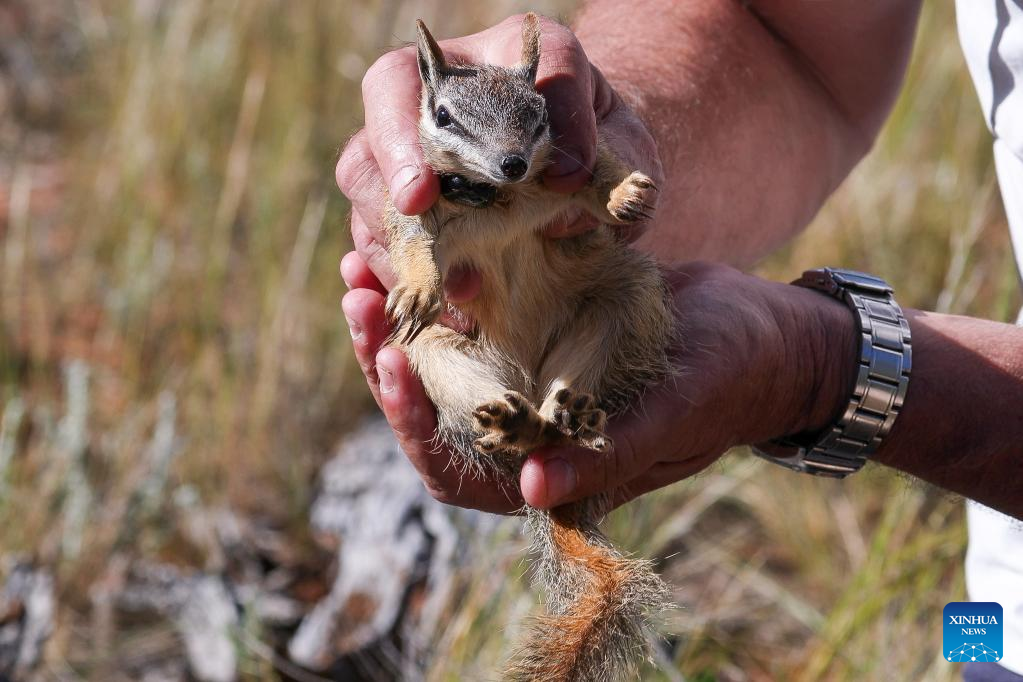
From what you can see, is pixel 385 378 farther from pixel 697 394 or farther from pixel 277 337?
pixel 277 337

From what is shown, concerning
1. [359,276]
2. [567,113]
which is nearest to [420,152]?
[567,113]

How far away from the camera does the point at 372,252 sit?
2695mm

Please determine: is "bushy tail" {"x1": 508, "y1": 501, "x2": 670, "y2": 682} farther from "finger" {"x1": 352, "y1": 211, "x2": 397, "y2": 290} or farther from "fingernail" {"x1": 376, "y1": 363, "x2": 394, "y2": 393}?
"finger" {"x1": 352, "y1": 211, "x2": 397, "y2": 290}

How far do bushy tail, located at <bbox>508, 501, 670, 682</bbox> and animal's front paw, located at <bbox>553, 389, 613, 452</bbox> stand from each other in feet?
0.89

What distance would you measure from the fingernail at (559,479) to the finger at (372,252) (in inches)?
27.6

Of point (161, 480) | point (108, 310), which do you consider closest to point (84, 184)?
point (108, 310)

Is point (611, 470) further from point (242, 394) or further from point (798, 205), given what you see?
point (242, 394)


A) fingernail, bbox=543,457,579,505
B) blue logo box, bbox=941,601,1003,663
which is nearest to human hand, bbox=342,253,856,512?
fingernail, bbox=543,457,579,505

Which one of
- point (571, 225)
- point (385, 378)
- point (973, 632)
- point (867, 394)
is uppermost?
point (571, 225)

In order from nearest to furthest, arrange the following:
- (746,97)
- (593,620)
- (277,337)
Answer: (593,620)
(746,97)
(277,337)

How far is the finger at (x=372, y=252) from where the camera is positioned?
264cm

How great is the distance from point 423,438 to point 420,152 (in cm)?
67

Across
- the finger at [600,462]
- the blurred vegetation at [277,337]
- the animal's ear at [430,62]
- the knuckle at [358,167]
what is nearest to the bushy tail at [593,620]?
the finger at [600,462]

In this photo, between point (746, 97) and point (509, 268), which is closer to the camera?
point (509, 268)
